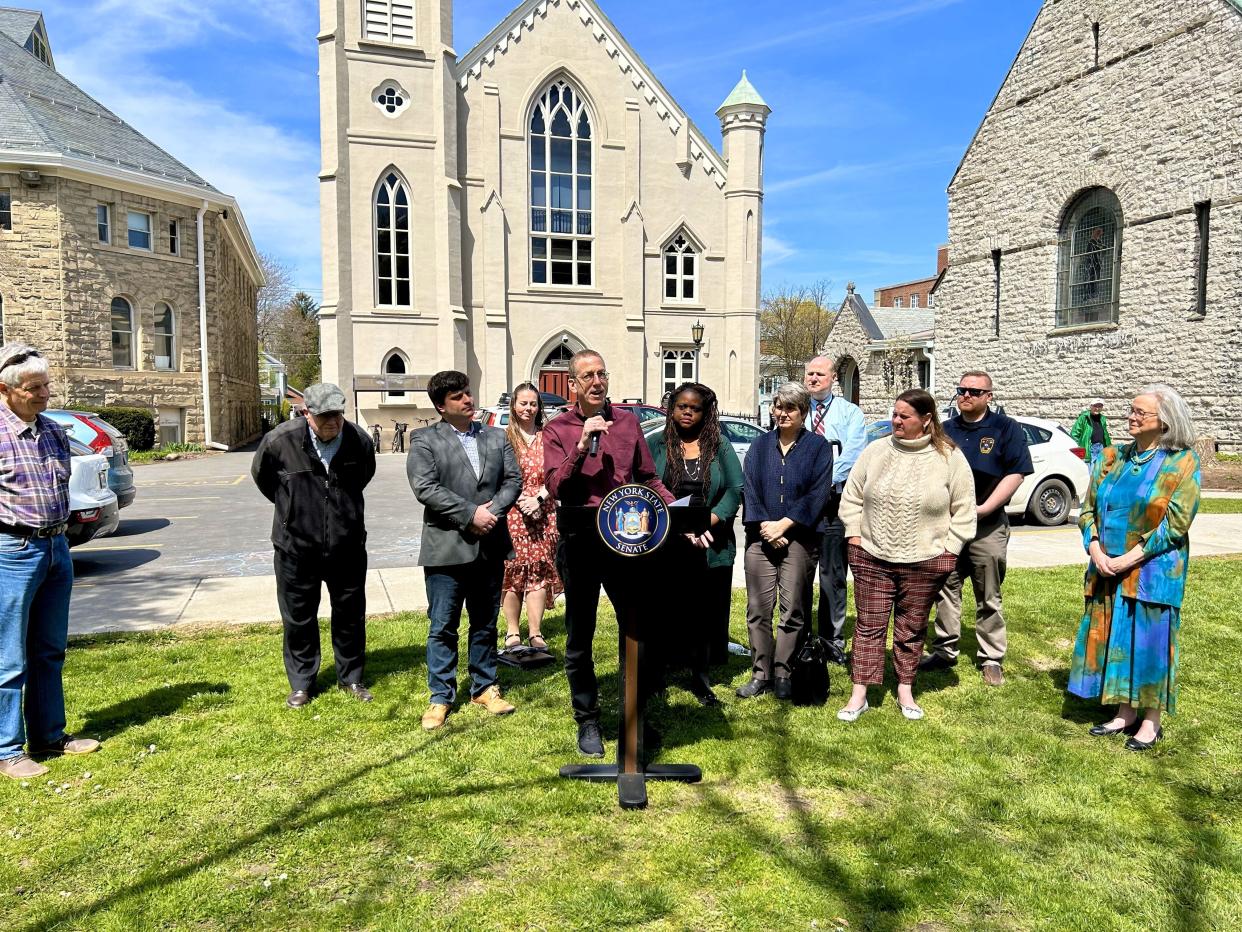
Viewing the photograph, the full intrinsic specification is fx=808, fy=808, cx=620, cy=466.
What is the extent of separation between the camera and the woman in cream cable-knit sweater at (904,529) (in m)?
4.78

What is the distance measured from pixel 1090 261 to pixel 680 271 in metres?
15.4

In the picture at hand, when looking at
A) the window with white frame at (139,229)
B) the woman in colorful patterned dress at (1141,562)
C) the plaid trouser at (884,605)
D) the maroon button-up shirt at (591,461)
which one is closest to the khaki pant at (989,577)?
the plaid trouser at (884,605)

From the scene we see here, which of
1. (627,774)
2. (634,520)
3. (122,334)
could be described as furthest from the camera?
(122,334)

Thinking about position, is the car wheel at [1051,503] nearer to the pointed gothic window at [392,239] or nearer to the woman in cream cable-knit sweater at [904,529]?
the woman in cream cable-knit sweater at [904,529]

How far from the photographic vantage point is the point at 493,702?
16.7 feet

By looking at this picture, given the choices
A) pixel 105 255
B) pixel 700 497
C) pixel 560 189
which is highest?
pixel 560 189

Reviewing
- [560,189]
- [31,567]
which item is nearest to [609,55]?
[560,189]

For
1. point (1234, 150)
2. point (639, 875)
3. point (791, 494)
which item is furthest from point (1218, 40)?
point (639, 875)

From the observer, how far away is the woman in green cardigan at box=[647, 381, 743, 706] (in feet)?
16.6

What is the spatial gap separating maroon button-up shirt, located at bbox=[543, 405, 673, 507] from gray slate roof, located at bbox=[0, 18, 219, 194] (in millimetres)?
25884

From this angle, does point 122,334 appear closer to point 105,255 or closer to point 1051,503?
point 105,255

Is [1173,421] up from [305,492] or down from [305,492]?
up

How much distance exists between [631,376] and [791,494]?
27471 millimetres

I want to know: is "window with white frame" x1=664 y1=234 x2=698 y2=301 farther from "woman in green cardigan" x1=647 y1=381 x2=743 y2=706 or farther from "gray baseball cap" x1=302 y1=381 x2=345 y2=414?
"gray baseball cap" x1=302 y1=381 x2=345 y2=414
